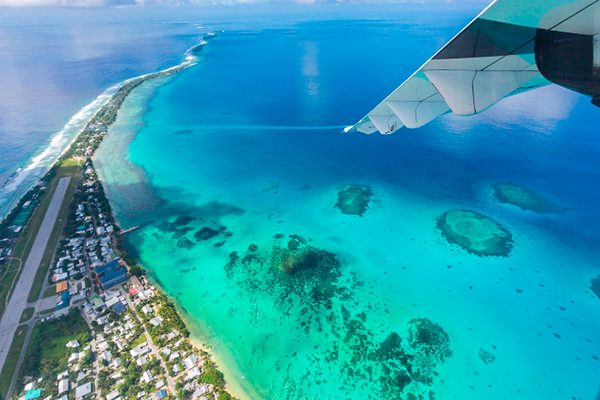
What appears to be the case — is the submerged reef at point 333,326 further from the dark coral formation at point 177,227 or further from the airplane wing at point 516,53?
the airplane wing at point 516,53

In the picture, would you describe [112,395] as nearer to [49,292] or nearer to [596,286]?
[49,292]

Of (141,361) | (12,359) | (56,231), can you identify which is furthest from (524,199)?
(56,231)

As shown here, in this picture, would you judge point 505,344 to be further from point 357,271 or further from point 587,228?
point 587,228

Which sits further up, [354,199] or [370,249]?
[354,199]

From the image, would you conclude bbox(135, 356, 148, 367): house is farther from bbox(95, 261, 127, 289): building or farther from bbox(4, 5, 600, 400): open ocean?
bbox(95, 261, 127, 289): building

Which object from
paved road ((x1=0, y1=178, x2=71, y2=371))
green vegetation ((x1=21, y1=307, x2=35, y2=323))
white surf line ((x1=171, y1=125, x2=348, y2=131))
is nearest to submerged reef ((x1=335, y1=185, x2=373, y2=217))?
white surf line ((x1=171, y1=125, x2=348, y2=131))

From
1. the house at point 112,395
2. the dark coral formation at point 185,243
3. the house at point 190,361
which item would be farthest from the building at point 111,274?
the house at point 190,361
